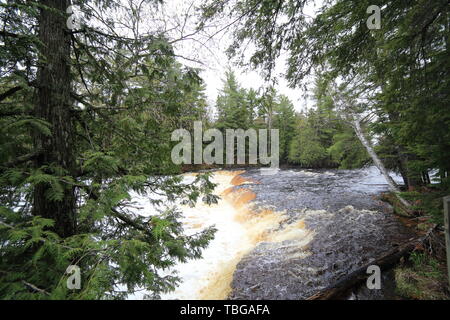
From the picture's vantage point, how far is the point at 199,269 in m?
5.38

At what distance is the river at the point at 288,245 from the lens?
411 centimetres

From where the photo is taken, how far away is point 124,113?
255cm

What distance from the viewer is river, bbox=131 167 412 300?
4.11m

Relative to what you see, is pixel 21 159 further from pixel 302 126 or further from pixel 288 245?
pixel 302 126

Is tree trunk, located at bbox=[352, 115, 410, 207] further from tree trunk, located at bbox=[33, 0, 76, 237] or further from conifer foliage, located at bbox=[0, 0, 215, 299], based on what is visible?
tree trunk, located at bbox=[33, 0, 76, 237]

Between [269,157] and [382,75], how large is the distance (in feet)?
76.7

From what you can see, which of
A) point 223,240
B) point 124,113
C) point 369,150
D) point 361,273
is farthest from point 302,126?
point 124,113

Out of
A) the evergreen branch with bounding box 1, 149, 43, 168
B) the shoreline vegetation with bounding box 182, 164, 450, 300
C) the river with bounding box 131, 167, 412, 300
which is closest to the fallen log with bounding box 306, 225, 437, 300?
the shoreline vegetation with bounding box 182, 164, 450, 300

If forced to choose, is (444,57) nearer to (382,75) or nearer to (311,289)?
(382,75)

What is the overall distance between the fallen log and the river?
0.30 metres

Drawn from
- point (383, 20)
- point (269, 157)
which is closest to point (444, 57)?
point (383, 20)

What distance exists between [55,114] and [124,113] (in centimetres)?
74

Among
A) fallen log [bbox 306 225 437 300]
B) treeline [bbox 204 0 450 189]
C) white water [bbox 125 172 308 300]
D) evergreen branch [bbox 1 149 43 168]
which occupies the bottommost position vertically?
white water [bbox 125 172 308 300]

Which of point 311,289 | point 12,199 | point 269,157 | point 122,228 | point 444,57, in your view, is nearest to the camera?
point 12,199
